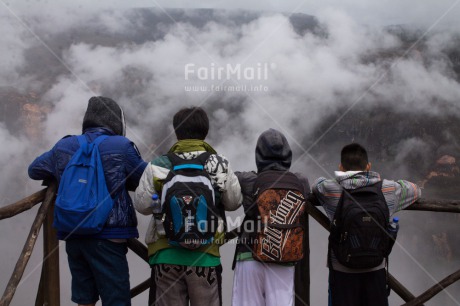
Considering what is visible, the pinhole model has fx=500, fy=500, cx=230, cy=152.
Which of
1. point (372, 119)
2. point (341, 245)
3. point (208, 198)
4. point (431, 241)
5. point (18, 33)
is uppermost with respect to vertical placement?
point (18, 33)

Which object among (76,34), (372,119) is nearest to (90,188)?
(372,119)

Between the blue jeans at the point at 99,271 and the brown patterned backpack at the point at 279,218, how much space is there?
68 centimetres

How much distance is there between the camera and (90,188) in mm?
2430

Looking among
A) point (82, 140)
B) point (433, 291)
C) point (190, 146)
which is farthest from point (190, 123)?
point (433, 291)

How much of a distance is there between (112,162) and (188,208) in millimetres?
486

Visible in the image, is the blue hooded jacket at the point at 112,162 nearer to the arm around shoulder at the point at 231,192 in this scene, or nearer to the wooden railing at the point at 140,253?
the wooden railing at the point at 140,253

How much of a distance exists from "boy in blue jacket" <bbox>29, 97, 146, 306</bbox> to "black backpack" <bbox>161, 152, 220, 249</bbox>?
0.27m

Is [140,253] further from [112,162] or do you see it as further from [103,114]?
[103,114]

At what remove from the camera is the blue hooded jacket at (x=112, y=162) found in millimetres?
2477

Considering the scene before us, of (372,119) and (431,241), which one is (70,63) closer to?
(372,119)

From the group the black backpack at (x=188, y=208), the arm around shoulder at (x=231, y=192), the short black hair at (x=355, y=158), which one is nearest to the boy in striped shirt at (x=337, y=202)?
the short black hair at (x=355, y=158)

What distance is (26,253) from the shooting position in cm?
274

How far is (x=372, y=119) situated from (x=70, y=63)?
19.0 feet

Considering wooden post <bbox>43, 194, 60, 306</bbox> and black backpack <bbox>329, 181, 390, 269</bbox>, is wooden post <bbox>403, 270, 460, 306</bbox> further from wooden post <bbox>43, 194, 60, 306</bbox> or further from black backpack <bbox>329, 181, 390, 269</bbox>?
wooden post <bbox>43, 194, 60, 306</bbox>
